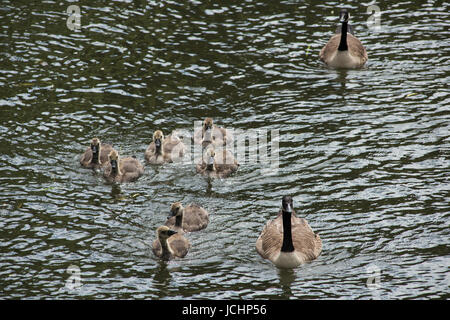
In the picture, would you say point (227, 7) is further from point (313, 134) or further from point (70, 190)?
point (70, 190)

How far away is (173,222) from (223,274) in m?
1.82

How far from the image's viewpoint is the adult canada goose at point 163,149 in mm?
16500

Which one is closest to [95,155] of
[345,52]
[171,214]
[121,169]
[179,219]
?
[121,169]

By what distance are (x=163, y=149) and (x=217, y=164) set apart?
4.14 feet

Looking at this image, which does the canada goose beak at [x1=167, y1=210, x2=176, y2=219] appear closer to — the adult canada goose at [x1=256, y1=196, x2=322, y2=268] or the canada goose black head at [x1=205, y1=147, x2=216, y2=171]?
the adult canada goose at [x1=256, y1=196, x2=322, y2=268]

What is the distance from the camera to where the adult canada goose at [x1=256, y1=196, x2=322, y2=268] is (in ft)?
44.8

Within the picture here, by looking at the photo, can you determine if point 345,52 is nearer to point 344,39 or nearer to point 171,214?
point 344,39

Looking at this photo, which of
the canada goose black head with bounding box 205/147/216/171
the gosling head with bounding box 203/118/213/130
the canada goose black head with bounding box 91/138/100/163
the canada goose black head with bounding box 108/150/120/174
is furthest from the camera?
the gosling head with bounding box 203/118/213/130

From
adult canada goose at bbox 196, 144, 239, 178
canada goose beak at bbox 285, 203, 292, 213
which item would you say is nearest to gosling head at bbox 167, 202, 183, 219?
adult canada goose at bbox 196, 144, 239, 178

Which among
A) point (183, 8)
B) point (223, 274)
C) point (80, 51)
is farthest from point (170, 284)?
point (183, 8)

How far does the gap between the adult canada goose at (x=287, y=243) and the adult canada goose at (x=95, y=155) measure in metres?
4.27

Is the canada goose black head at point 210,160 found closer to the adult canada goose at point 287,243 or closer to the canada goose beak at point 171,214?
the canada goose beak at point 171,214

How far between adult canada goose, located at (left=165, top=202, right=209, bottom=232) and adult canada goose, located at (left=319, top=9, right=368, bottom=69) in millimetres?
7559
